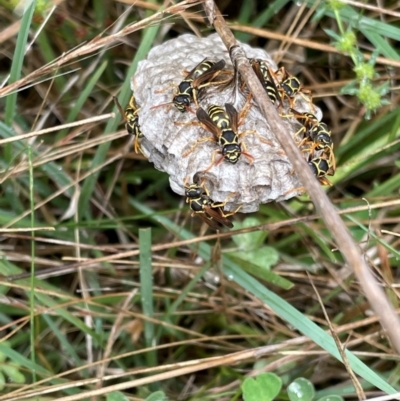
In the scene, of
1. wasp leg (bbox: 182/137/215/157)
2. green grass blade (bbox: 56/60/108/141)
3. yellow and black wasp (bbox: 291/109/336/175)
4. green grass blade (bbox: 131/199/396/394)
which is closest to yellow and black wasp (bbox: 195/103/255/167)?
wasp leg (bbox: 182/137/215/157)

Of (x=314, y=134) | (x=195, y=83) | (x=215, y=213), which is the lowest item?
(x=215, y=213)

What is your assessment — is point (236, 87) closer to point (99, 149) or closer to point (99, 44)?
point (99, 44)

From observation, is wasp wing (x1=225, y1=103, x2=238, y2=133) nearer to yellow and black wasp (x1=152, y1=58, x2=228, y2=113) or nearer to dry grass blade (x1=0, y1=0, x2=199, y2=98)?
yellow and black wasp (x1=152, y1=58, x2=228, y2=113)

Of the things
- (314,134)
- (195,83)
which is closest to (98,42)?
(195,83)

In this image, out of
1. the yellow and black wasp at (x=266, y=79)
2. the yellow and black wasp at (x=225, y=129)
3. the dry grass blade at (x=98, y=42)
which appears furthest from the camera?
the dry grass blade at (x=98, y=42)

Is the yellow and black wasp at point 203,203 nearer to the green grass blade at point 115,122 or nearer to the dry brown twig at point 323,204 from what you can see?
the dry brown twig at point 323,204

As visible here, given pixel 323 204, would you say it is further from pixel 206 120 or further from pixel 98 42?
pixel 98 42

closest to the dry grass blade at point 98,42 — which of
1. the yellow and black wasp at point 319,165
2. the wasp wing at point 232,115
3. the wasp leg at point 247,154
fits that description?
the wasp wing at point 232,115
